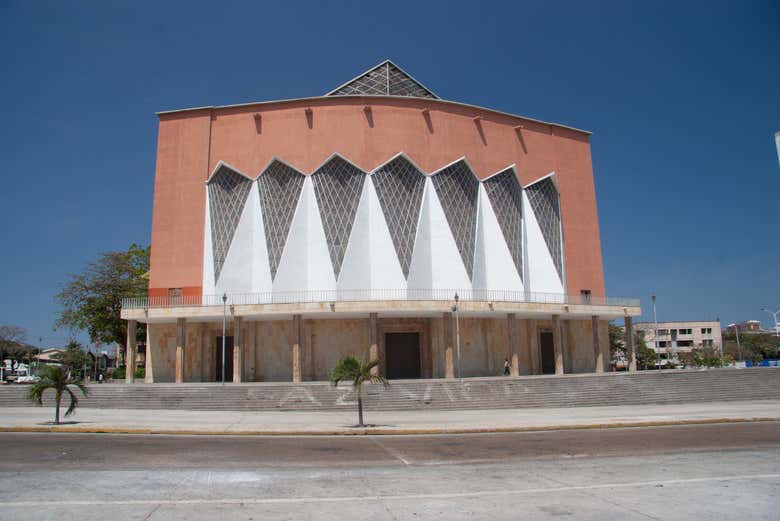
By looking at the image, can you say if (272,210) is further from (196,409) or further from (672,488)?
(672,488)

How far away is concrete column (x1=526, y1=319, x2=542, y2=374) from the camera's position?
35.4m

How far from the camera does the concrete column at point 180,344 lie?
1194 inches

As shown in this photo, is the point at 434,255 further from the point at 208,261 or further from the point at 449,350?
the point at 208,261

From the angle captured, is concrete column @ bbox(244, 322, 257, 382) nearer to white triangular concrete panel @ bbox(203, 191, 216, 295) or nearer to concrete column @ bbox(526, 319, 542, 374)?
white triangular concrete panel @ bbox(203, 191, 216, 295)

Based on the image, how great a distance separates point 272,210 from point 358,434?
66.9 feet

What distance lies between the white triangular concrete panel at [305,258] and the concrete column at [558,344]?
Answer: 12727 mm

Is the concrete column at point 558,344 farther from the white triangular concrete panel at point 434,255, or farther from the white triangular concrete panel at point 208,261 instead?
the white triangular concrete panel at point 208,261

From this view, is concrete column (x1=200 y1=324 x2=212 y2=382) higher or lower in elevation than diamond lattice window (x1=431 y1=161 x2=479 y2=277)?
lower

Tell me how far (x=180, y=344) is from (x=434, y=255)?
47.2 ft

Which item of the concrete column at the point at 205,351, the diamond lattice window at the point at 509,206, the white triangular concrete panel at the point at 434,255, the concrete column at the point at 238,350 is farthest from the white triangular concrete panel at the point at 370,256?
the concrete column at the point at 205,351

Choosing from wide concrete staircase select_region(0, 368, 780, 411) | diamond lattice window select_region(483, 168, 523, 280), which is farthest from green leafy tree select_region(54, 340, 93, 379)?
diamond lattice window select_region(483, 168, 523, 280)

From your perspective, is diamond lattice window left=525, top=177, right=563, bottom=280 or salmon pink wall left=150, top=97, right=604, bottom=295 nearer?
salmon pink wall left=150, top=97, right=604, bottom=295

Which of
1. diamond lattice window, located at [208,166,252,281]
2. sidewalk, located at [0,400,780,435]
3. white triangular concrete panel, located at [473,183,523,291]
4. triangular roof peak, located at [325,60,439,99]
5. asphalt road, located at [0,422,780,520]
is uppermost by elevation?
triangular roof peak, located at [325,60,439,99]

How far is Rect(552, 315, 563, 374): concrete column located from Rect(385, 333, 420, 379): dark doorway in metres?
7.68
